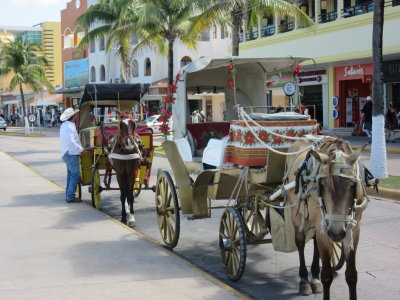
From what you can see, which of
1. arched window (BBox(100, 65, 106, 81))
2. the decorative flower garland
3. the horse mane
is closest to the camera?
the horse mane

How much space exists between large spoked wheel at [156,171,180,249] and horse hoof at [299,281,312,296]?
2.18 metres

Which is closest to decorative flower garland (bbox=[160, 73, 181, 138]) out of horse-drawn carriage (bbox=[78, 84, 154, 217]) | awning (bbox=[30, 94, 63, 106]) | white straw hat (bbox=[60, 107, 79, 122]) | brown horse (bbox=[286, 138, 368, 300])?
horse-drawn carriage (bbox=[78, 84, 154, 217])

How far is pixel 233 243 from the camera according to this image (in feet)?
20.5

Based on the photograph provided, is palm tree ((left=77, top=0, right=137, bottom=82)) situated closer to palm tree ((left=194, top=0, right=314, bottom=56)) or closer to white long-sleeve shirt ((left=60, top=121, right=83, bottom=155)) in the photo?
palm tree ((left=194, top=0, right=314, bottom=56))

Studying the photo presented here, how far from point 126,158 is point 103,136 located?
1316 millimetres

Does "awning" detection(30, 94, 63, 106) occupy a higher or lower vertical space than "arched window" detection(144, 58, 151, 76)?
lower

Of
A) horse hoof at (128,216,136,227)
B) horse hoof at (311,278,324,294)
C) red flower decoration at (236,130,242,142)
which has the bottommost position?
horse hoof at (311,278,324,294)

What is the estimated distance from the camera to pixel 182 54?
47500mm

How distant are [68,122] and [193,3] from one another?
1274 centimetres

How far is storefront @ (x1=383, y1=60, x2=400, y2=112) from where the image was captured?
25.8 m

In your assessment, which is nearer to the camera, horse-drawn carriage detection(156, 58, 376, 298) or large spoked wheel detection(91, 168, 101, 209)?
horse-drawn carriage detection(156, 58, 376, 298)

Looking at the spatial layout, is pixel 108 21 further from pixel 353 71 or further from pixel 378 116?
pixel 378 116

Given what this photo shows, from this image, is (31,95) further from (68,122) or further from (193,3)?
(68,122)

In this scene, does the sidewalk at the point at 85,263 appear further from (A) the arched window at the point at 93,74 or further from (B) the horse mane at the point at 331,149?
(A) the arched window at the point at 93,74
